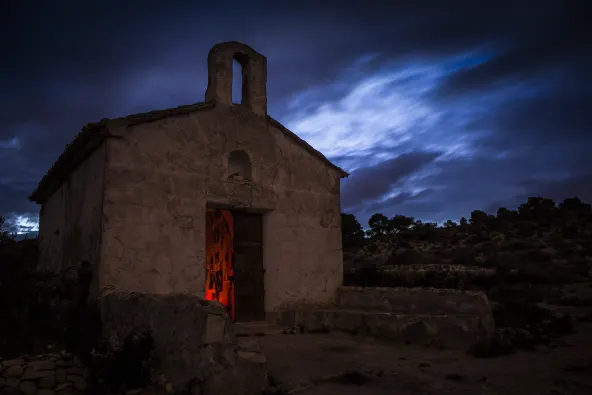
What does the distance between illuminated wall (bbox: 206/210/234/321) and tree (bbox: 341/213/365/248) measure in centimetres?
2181

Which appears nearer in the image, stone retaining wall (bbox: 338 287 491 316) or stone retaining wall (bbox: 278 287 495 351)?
stone retaining wall (bbox: 278 287 495 351)

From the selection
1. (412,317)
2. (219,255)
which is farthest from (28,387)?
(412,317)

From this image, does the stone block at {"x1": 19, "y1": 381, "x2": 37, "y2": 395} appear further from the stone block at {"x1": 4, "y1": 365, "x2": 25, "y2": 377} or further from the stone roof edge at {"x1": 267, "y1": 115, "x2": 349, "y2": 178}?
the stone roof edge at {"x1": 267, "y1": 115, "x2": 349, "y2": 178}

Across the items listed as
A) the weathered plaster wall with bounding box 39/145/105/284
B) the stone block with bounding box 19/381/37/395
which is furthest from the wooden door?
the stone block with bounding box 19/381/37/395

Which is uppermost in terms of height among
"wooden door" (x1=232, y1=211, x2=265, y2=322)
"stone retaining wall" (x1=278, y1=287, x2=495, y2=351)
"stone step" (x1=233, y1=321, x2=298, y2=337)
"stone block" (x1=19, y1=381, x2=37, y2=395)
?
"wooden door" (x1=232, y1=211, x2=265, y2=322)

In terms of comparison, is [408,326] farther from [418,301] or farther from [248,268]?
[248,268]

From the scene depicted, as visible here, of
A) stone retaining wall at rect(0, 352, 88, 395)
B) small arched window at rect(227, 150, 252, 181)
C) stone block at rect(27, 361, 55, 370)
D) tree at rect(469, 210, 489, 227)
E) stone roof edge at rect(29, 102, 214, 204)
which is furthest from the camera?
tree at rect(469, 210, 489, 227)

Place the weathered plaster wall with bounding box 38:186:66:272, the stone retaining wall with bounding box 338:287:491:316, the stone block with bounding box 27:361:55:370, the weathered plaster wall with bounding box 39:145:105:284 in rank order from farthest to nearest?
1. the weathered plaster wall with bounding box 38:186:66:272
2. the weathered plaster wall with bounding box 39:145:105:284
3. the stone retaining wall with bounding box 338:287:491:316
4. the stone block with bounding box 27:361:55:370

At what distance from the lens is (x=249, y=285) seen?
29.9ft

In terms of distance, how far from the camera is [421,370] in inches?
207

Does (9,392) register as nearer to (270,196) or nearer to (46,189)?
(270,196)

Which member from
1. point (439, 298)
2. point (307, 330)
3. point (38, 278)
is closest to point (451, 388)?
point (439, 298)

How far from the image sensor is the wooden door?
353 inches

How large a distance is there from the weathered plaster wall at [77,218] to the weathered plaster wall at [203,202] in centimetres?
45
